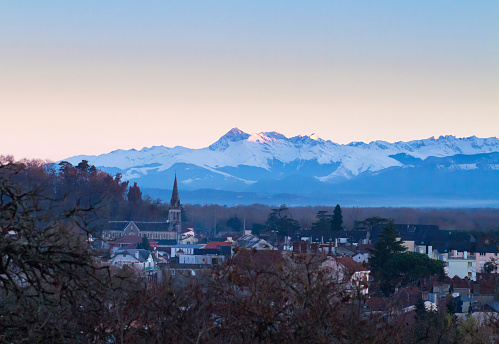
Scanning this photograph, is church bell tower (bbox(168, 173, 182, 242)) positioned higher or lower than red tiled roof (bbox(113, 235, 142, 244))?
higher

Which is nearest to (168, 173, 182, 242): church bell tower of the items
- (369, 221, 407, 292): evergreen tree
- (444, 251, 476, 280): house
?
(444, 251, 476, 280): house

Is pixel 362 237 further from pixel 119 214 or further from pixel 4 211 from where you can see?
pixel 4 211

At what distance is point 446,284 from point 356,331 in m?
28.1

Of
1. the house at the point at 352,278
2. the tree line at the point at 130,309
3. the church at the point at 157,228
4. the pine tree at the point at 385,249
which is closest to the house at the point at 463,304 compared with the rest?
the pine tree at the point at 385,249

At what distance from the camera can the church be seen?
3258 inches

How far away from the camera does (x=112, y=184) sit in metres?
88.6

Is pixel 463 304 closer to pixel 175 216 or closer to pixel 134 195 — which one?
pixel 175 216

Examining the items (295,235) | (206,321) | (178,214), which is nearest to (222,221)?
(178,214)

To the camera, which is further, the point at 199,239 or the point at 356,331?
the point at 199,239

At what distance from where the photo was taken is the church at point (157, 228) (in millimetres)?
82750

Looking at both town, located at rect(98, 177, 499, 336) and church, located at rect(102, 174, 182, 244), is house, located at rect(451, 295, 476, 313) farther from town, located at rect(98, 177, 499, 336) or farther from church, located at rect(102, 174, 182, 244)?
church, located at rect(102, 174, 182, 244)

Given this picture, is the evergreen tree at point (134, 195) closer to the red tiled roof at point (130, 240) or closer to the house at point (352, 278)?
the red tiled roof at point (130, 240)

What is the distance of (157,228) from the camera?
88188 millimetres

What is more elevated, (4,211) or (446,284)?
(4,211)
